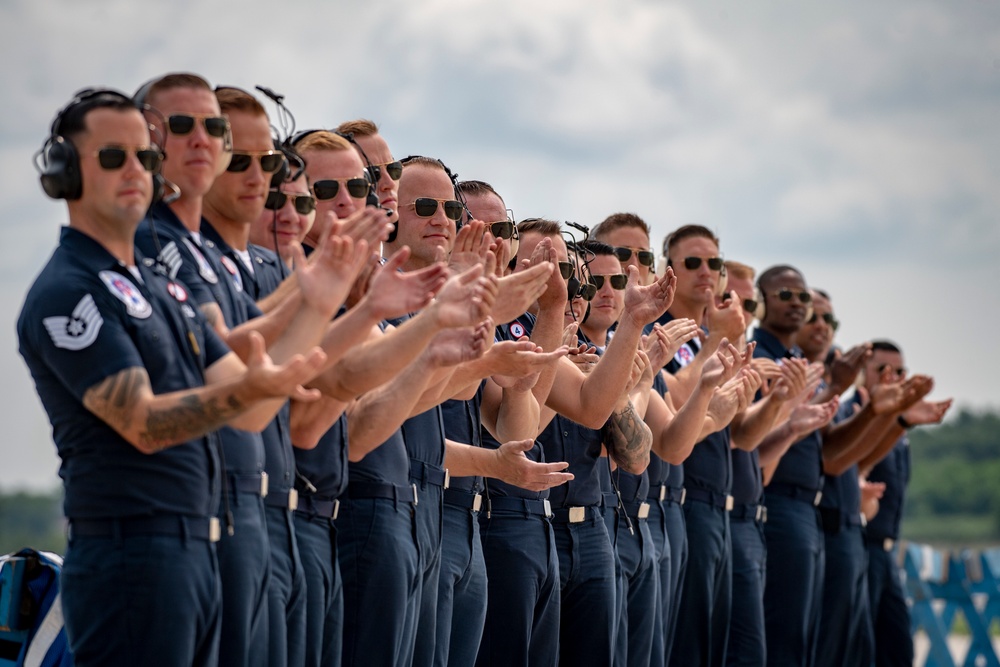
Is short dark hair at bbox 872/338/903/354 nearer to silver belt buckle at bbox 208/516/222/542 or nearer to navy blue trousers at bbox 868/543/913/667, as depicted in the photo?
navy blue trousers at bbox 868/543/913/667

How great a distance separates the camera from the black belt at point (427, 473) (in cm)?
589

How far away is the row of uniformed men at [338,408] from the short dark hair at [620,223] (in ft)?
0.08

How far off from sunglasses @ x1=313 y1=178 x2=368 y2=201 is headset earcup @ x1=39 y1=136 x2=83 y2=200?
1.55m

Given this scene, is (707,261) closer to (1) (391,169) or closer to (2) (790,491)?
(2) (790,491)

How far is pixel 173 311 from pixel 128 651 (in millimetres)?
990

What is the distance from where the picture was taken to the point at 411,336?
16.3ft

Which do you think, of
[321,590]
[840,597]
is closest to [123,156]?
[321,590]

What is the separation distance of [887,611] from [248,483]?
927cm

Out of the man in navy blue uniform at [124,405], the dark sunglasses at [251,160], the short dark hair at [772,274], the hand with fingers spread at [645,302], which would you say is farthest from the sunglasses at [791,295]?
the man in navy blue uniform at [124,405]

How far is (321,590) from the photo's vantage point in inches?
201

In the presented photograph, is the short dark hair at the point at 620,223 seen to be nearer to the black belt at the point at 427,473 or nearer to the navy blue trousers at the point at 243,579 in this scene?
the black belt at the point at 427,473

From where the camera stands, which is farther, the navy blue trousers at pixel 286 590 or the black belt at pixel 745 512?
the black belt at pixel 745 512

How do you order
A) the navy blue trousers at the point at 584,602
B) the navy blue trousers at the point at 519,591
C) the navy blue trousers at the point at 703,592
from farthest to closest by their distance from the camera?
1. the navy blue trousers at the point at 703,592
2. the navy blue trousers at the point at 584,602
3. the navy blue trousers at the point at 519,591

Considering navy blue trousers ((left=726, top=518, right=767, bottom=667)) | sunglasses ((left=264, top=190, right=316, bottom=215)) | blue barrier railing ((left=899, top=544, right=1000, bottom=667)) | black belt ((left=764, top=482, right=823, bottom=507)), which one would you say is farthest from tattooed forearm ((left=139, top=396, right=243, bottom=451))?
blue barrier railing ((left=899, top=544, right=1000, bottom=667))
